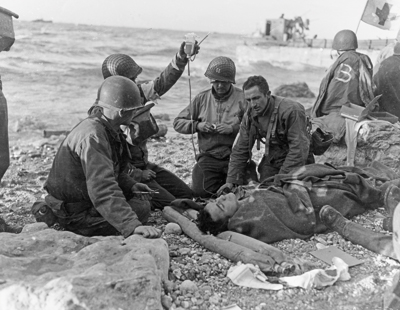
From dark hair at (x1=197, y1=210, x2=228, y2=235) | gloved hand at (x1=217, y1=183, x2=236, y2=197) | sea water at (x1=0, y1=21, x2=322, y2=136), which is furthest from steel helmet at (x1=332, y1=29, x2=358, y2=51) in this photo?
sea water at (x1=0, y1=21, x2=322, y2=136)

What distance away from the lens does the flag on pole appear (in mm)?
8891

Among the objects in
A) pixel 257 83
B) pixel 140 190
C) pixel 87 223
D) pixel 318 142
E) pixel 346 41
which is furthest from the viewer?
pixel 346 41

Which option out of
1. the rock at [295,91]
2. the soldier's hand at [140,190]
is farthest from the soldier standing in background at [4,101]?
the rock at [295,91]

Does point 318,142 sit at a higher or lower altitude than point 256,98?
lower

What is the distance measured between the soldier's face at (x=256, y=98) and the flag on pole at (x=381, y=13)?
14.9ft

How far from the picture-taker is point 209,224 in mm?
4789

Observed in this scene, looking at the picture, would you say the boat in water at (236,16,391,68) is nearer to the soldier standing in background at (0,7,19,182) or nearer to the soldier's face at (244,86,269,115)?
the soldier's face at (244,86,269,115)

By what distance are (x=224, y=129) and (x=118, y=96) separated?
7.64ft

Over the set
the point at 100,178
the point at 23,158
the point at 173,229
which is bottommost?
the point at 23,158

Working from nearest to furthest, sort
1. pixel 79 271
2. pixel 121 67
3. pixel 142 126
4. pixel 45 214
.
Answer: pixel 79 271
pixel 45 214
pixel 142 126
pixel 121 67

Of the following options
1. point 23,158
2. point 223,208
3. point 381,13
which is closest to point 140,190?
point 223,208

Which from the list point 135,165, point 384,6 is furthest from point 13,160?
point 384,6

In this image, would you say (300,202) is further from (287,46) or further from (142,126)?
(287,46)

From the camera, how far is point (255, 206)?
486 cm
